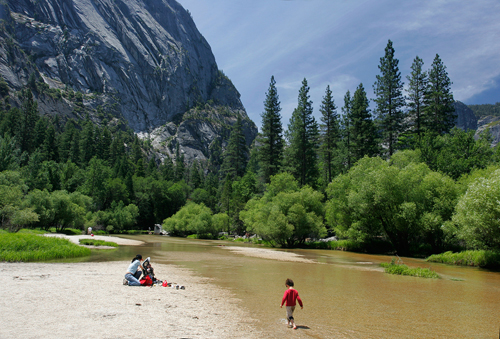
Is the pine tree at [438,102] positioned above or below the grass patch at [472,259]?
above

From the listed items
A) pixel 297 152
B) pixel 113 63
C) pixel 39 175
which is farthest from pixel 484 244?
pixel 113 63

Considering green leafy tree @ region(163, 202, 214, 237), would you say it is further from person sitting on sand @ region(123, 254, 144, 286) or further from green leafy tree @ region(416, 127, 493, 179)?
person sitting on sand @ region(123, 254, 144, 286)

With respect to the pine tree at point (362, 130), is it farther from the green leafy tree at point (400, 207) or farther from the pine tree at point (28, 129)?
the pine tree at point (28, 129)

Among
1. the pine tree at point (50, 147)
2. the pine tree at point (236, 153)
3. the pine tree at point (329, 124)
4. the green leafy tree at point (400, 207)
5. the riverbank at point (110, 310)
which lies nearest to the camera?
the riverbank at point (110, 310)

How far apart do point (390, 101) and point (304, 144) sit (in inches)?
660

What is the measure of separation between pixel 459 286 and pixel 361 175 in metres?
24.2

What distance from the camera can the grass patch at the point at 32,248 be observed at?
18.7 m

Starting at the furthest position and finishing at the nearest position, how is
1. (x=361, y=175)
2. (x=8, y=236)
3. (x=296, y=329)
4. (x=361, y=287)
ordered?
(x=361, y=175) → (x=8, y=236) → (x=361, y=287) → (x=296, y=329)

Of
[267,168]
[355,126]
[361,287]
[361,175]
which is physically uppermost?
[355,126]

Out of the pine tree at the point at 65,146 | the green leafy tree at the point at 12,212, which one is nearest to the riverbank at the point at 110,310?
the green leafy tree at the point at 12,212

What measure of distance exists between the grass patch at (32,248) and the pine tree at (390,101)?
46.2 metres

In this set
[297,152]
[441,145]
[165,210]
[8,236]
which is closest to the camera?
[8,236]

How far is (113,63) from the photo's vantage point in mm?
188000

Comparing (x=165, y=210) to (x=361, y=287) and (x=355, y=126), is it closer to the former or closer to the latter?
(x=355, y=126)
